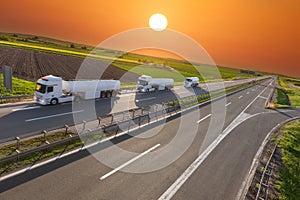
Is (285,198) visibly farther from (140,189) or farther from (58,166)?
(58,166)

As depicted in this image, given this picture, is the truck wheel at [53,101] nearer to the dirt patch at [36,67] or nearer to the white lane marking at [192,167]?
the white lane marking at [192,167]

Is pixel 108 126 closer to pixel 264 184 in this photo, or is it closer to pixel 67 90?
pixel 264 184

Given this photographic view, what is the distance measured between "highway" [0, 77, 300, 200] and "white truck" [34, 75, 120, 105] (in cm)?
1147

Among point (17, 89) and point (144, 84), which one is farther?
point (144, 84)

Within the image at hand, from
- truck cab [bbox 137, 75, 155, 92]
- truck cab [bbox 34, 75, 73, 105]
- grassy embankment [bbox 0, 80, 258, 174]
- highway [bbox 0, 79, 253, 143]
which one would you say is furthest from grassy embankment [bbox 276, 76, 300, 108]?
grassy embankment [bbox 0, 80, 258, 174]

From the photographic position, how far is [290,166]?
14.3 meters

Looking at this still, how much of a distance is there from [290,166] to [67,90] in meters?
23.2

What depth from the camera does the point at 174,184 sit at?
1036 centimetres

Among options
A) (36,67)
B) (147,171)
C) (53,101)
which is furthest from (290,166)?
(36,67)

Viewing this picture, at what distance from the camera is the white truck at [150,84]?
38.0m

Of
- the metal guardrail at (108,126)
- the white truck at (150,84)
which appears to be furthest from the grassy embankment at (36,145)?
the white truck at (150,84)

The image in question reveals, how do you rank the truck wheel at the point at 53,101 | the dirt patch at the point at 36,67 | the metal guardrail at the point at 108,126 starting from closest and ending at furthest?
the metal guardrail at the point at 108,126 → the truck wheel at the point at 53,101 → the dirt patch at the point at 36,67

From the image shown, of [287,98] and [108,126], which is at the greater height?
[108,126]

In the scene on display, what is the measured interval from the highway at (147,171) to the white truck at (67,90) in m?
11.5
